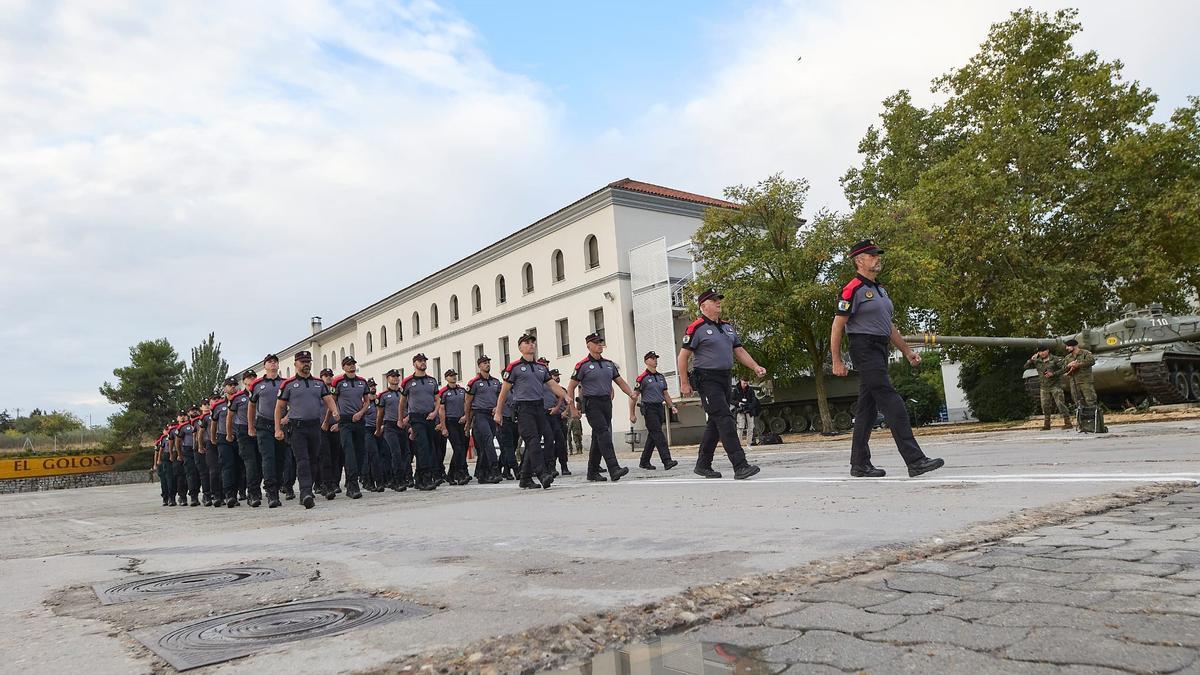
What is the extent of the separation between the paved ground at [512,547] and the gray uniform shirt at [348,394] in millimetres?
3340

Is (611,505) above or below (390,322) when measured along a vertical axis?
below

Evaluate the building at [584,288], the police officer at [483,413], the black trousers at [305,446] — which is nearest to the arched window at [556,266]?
the building at [584,288]

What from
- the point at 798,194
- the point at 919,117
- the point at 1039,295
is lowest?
the point at 1039,295

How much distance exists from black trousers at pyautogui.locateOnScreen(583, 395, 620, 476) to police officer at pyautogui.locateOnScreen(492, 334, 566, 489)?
23.8 inches

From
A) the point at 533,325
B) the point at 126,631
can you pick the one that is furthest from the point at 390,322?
the point at 126,631

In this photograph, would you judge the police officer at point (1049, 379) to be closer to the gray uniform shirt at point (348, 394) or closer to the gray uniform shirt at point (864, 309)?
the gray uniform shirt at point (864, 309)

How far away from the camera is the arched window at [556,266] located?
39219mm

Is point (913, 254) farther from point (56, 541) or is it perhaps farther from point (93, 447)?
point (93, 447)

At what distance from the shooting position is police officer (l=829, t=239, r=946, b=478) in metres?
7.33

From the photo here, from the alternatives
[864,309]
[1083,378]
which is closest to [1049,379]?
[1083,378]

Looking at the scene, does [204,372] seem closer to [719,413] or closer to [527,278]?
[527,278]

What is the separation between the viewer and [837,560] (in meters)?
3.77

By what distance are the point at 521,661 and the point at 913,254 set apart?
925 inches

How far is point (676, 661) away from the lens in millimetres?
2502
